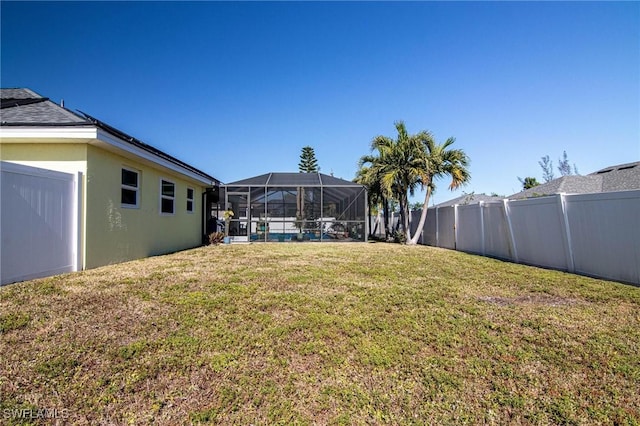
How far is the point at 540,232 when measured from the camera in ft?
23.1

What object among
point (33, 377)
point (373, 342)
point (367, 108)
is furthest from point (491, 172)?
point (33, 377)

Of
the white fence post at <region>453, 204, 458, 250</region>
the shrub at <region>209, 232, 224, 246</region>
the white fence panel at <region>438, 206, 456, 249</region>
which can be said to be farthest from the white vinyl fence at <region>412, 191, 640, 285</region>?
the shrub at <region>209, 232, 224, 246</region>

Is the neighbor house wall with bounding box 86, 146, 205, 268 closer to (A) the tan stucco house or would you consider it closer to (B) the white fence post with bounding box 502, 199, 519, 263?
(A) the tan stucco house

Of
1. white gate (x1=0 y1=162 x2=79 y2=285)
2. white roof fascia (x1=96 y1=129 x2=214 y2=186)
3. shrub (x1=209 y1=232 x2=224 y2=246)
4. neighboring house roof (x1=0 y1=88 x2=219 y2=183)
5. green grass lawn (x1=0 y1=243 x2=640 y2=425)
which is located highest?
neighboring house roof (x1=0 y1=88 x2=219 y2=183)

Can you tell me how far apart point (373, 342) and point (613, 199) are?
581 cm

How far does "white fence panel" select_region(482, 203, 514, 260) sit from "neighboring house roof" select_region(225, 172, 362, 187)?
5.92m

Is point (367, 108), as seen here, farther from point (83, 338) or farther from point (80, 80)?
point (83, 338)

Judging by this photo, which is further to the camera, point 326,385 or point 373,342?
point 373,342

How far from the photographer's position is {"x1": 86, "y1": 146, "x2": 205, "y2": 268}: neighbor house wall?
6008mm

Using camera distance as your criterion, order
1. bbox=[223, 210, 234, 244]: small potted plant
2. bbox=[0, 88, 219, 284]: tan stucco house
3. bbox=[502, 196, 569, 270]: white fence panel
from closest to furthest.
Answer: bbox=[0, 88, 219, 284]: tan stucco house → bbox=[502, 196, 569, 270]: white fence panel → bbox=[223, 210, 234, 244]: small potted plant

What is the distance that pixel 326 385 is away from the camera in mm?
2189

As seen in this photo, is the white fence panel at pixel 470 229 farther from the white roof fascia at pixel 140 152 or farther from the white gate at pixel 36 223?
the white gate at pixel 36 223

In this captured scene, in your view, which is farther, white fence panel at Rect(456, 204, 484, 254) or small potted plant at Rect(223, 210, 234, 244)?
small potted plant at Rect(223, 210, 234, 244)

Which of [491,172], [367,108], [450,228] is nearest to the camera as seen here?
[450,228]
